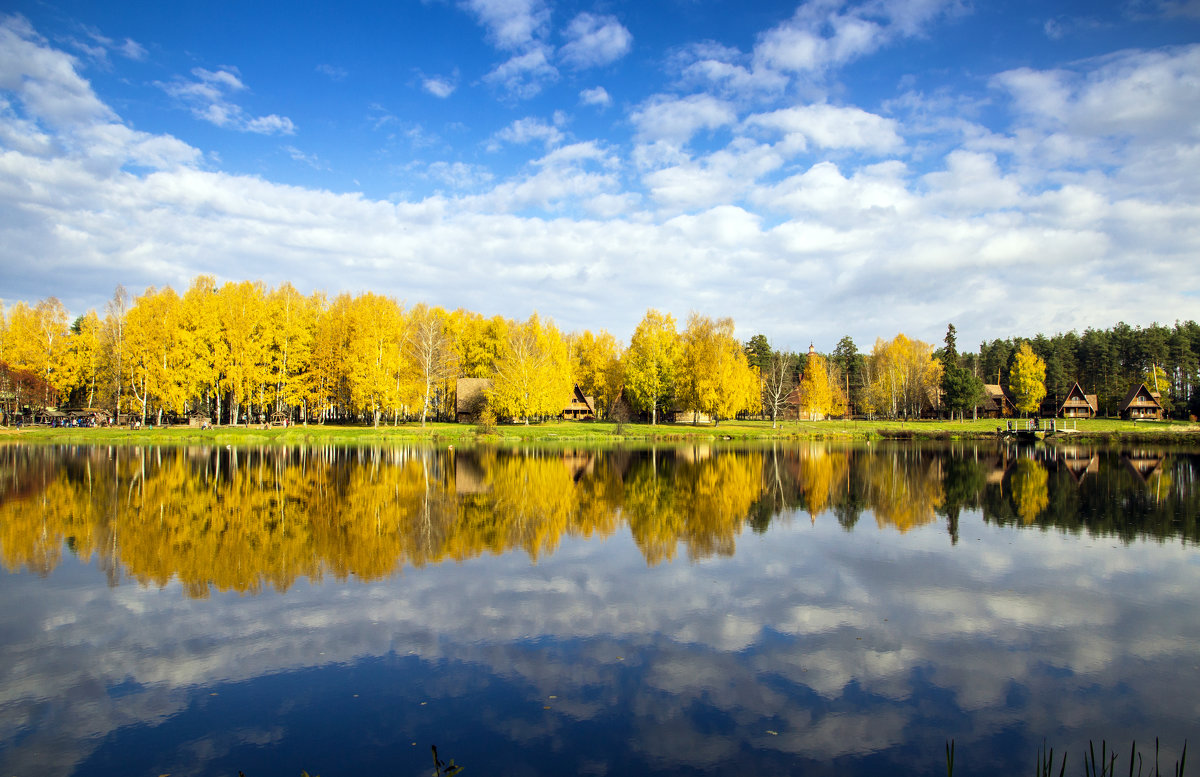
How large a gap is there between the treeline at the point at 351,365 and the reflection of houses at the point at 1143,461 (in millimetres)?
29790

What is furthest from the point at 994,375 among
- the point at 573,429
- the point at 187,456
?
the point at 187,456

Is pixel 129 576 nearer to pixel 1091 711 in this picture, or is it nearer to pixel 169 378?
pixel 1091 711

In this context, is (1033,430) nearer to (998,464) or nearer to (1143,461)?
(1143,461)

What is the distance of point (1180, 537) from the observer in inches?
612

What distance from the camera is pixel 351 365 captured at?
56.9 metres

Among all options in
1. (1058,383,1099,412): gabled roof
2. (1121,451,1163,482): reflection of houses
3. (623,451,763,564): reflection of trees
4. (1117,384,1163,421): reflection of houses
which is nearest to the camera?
(623,451,763,564): reflection of trees

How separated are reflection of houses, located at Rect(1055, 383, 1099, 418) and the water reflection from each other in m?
51.0

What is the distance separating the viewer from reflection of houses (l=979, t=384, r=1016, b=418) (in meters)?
89.3

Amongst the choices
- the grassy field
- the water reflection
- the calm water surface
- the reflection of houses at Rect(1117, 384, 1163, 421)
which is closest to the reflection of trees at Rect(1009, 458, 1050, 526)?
the water reflection

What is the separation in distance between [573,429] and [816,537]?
148 ft

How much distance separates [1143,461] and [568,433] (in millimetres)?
39743

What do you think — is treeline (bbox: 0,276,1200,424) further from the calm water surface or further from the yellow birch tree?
the calm water surface

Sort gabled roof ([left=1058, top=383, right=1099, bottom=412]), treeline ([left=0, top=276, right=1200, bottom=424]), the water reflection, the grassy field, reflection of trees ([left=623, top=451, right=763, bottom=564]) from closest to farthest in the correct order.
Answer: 1. the water reflection
2. reflection of trees ([left=623, top=451, right=763, bottom=564])
3. the grassy field
4. treeline ([left=0, top=276, right=1200, bottom=424])
5. gabled roof ([left=1058, top=383, right=1099, bottom=412])

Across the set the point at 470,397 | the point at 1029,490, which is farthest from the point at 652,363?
the point at 1029,490
